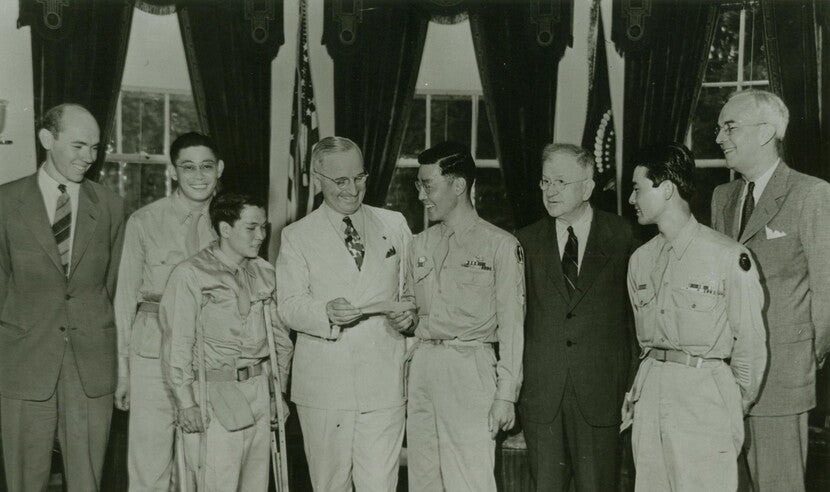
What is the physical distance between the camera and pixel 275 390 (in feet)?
12.7

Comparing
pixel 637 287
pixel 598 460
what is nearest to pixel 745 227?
pixel 637 287

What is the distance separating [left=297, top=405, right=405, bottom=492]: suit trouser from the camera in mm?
3783

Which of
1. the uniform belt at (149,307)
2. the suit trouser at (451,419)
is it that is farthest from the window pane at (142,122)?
the suit trouser at (451,419)

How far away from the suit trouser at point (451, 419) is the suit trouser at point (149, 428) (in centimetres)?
129

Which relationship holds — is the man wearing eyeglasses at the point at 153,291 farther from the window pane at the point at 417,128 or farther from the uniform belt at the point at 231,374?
the window pane at the point at 417,128

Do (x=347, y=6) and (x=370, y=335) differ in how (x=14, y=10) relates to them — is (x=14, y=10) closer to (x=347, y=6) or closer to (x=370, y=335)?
(x=347, y=6)

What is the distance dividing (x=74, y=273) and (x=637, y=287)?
9.49ft

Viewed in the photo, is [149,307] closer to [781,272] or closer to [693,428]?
[693,428]

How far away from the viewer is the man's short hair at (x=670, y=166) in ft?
11.5

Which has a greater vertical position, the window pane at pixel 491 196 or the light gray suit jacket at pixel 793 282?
the window pane at pixel 491 196

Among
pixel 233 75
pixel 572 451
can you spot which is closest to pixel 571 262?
pixel 572 451

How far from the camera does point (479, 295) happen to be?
12.6ft

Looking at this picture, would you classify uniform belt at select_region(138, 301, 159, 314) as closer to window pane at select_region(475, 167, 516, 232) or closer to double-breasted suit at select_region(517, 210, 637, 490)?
double-breasted suit at select_region(517, 210, 637, 490)

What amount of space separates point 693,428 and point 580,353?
675 mm
